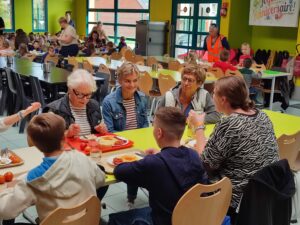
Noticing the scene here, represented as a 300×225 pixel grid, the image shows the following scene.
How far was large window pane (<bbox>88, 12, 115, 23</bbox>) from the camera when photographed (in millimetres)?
15303

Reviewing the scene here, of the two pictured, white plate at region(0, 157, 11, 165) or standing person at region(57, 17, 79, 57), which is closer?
white plate at region(0, 157, 11, 165)

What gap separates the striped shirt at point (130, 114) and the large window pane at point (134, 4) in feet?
34.7

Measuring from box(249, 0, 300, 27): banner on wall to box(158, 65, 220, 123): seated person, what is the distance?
6309 mm

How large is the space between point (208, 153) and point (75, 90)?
46.3 inches

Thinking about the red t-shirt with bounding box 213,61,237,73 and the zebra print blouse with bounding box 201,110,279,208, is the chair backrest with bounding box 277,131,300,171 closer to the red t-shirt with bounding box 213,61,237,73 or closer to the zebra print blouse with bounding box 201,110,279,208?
the zebra print blouse with bounding box 201,110,279,208

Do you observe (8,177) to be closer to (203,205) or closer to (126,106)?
(203,205)

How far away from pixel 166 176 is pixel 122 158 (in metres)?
0.56

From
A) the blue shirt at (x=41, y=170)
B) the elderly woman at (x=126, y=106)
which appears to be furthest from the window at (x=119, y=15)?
the blue shirt at (x=41, y=170)

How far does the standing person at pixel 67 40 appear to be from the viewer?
9.55 metres

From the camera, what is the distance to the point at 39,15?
16.2 metres

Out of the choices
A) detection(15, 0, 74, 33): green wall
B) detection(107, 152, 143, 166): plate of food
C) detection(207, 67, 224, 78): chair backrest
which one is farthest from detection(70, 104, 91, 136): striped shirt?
detection(15, 0, 74, 33): green wall

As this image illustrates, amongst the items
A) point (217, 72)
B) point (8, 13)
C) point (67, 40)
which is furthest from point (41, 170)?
point (8, 13)

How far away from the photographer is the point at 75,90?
122 inches

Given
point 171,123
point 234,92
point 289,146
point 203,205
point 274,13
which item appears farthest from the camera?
point 274,13
